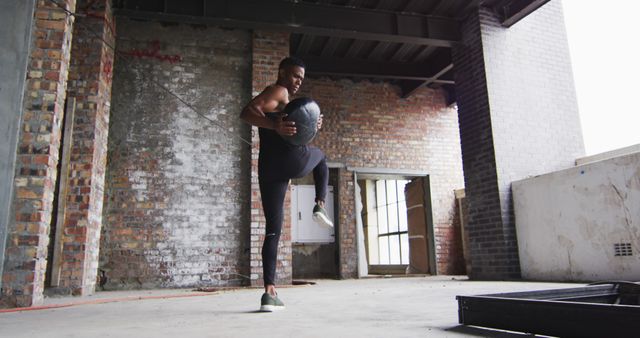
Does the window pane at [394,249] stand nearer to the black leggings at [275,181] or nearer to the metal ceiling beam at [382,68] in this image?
the metal ceiling beam at [382,68]

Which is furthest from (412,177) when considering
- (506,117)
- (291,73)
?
(291,73)

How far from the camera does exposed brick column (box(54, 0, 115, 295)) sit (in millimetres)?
4895

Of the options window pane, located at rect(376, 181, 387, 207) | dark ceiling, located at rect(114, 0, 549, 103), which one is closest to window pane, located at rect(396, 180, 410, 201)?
window pane, located at rect(376, 181, 387, 207)

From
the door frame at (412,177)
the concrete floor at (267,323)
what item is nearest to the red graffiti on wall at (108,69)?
the concrete floor at (267,323)

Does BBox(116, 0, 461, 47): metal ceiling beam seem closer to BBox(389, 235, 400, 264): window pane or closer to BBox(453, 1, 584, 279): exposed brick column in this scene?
BBox(453, 1, 584, 279): exposed brick column

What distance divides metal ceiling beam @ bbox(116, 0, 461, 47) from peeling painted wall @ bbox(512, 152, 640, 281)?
2778 millimetres

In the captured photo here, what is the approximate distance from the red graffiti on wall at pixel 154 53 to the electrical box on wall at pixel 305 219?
3.88 metres

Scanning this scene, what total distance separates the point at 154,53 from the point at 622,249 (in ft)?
21.3

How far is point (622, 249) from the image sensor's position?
4.58 meters

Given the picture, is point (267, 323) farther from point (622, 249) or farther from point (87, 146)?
point (622, 249)

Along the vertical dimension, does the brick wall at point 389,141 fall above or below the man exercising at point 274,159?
above

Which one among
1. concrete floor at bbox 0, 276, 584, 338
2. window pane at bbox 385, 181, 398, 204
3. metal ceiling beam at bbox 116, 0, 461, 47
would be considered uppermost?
metal ceiling beam at bbox 116, 0, 461, 47

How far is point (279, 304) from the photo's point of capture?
→ 2.73 m

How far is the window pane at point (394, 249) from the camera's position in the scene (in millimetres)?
11195
